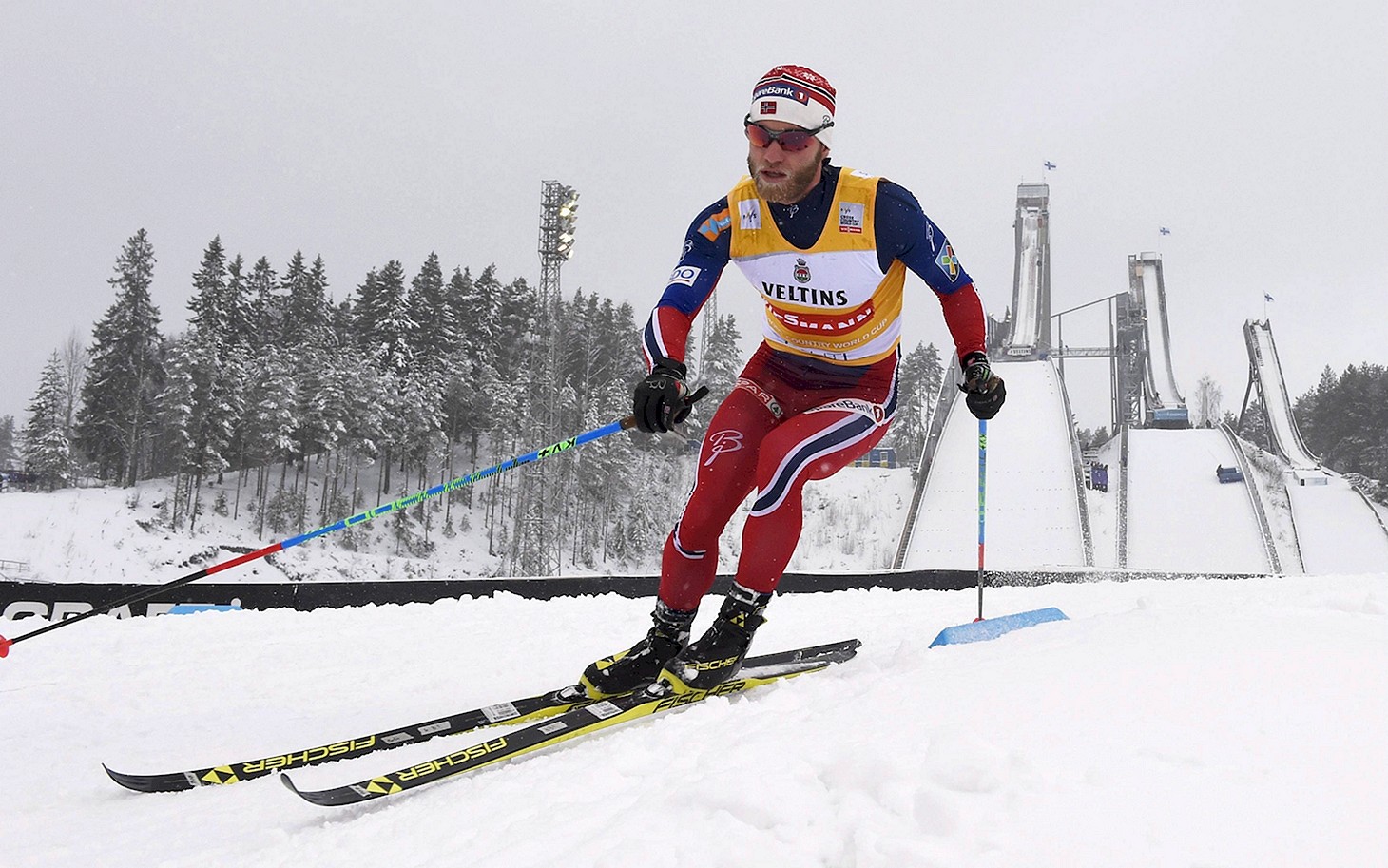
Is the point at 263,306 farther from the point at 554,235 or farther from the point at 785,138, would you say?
the point at 785,138

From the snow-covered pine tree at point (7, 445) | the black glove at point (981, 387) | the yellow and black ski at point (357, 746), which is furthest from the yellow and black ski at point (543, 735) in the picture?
the snow-covered pine tree at point (7, 445)

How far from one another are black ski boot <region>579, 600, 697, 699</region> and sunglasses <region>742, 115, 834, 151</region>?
1.66m

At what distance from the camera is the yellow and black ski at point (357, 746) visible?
2479 millimetres

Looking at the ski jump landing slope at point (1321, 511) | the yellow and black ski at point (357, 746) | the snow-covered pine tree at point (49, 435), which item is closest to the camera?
the yellow and black ski at point (357, 746)

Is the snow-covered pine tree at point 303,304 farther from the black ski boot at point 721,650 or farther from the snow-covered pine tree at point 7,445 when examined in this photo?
the snow-covered pine tree at point 7,445

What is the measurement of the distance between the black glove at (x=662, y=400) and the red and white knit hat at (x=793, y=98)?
3.08 feet

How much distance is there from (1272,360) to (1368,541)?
1792 centimetres

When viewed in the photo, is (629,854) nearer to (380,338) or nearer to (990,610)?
(990,610)

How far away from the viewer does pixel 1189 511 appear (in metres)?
22.9

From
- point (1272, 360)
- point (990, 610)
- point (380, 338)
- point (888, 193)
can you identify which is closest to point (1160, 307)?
point (1272, 360)

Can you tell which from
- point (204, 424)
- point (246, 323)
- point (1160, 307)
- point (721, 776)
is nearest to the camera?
point (721, 776)

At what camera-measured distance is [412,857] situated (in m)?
1.68

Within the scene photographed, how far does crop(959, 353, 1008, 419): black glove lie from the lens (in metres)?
3.09

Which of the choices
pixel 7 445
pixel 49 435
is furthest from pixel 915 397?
pixel 7 445
